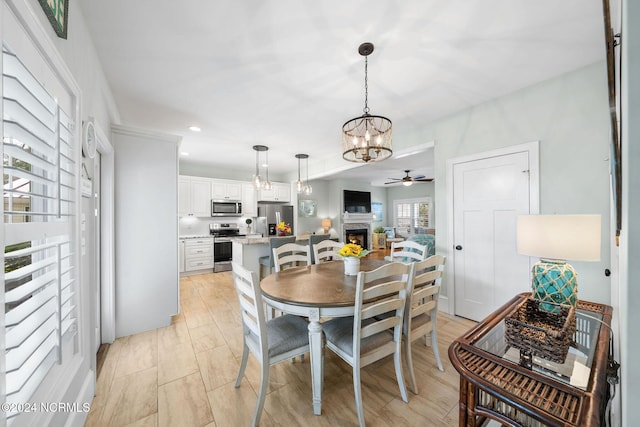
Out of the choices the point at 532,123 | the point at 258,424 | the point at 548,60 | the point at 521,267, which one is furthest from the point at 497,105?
the point at 258,424

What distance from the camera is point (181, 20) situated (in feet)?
5.38

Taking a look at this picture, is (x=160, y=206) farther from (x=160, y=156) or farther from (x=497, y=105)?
(x=497, y=105)

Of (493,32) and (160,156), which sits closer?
(493,32)

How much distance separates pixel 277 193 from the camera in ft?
21.8

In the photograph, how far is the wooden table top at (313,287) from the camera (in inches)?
60.7

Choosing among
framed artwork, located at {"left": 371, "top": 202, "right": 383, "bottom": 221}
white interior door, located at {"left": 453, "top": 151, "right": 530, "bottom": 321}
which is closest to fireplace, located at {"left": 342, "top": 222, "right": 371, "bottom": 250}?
framed artwork, located at {"left": 371, "top": 202, "right": 383, "bottom": 221}

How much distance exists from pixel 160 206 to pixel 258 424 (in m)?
2.36

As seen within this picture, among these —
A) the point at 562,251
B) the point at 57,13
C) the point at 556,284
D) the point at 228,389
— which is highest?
the point at 57,13

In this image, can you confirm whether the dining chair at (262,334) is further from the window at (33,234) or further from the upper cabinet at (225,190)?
the upper cabinet at (225,190)

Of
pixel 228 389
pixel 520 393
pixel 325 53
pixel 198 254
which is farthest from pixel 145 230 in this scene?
pixel 520 393

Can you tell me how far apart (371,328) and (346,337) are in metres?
0.21

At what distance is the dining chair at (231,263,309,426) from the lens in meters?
1.45

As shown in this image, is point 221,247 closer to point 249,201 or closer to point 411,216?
point 249,201

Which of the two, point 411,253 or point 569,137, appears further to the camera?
point 411,253
